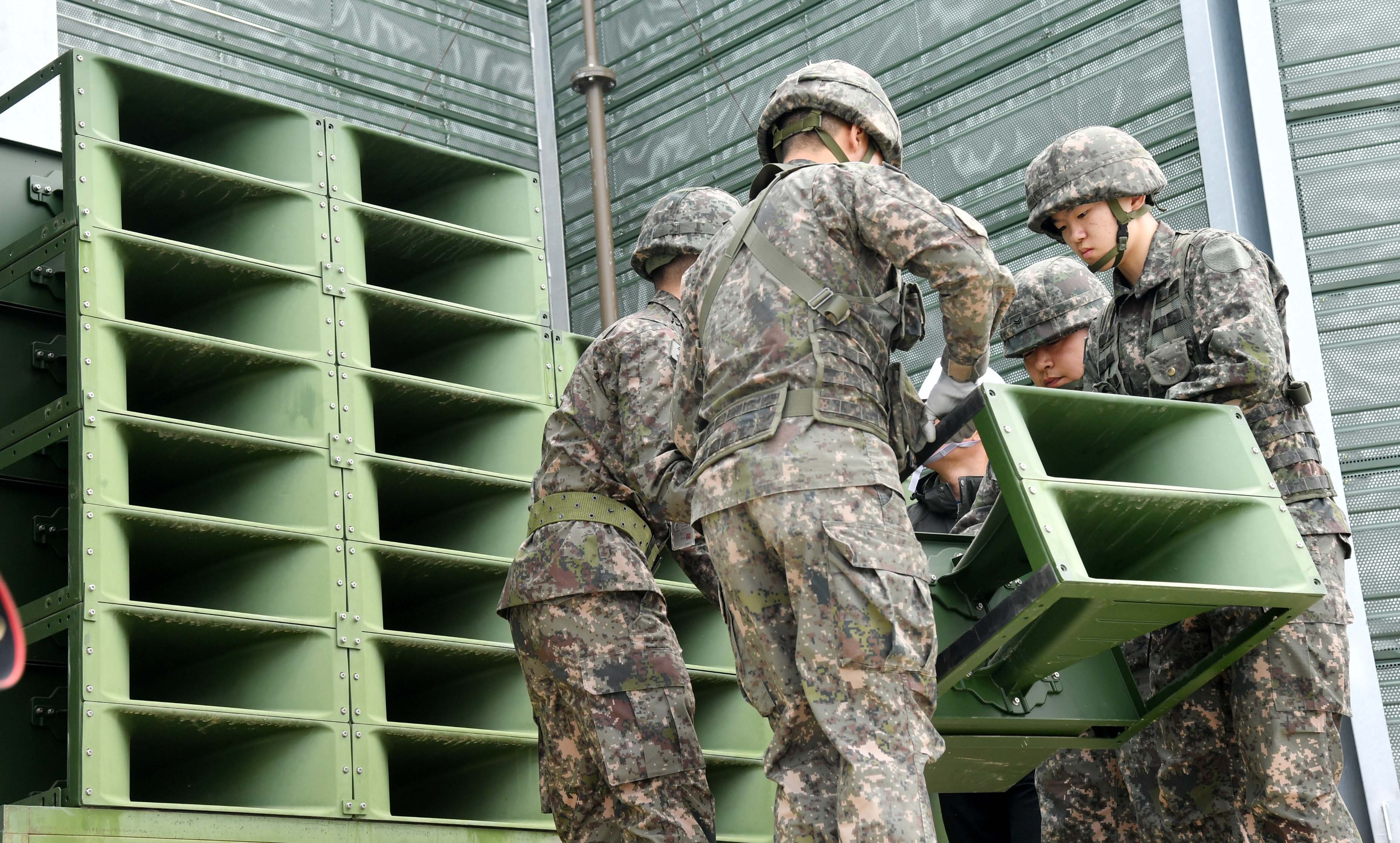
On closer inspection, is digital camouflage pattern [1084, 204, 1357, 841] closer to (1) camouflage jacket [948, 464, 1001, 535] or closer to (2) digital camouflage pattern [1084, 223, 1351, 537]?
(2) digital camouflage pattern [1084, 223, 1351, 537]

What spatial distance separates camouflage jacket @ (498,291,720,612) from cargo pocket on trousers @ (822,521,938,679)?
0.94m

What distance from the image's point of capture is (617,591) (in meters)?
3.99

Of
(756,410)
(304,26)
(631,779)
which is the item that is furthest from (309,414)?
(304,26)

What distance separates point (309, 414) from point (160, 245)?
634 mm

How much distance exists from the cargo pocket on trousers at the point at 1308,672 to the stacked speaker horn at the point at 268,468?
198 cm

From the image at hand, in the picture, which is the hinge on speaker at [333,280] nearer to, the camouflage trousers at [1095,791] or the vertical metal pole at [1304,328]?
the camouflage trousers at [1095,791]

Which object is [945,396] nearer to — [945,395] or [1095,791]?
[945,395]

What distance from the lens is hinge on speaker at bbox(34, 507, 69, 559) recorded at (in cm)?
454

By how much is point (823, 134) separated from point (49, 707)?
2711mm

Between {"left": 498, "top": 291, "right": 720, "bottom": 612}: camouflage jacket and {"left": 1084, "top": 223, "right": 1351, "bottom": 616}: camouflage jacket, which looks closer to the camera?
{"left": 1084, "top": 223, "right": 1351, "bottom": 616}: camouflage jacket

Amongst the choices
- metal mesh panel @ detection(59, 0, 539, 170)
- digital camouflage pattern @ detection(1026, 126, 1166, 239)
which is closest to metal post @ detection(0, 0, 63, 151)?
metal mesh panel @ detection(59, 0, 539, 170)

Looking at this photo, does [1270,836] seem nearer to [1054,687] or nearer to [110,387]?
[1054,687]

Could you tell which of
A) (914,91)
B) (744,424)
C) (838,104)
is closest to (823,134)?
(838,104)

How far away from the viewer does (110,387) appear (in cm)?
425
